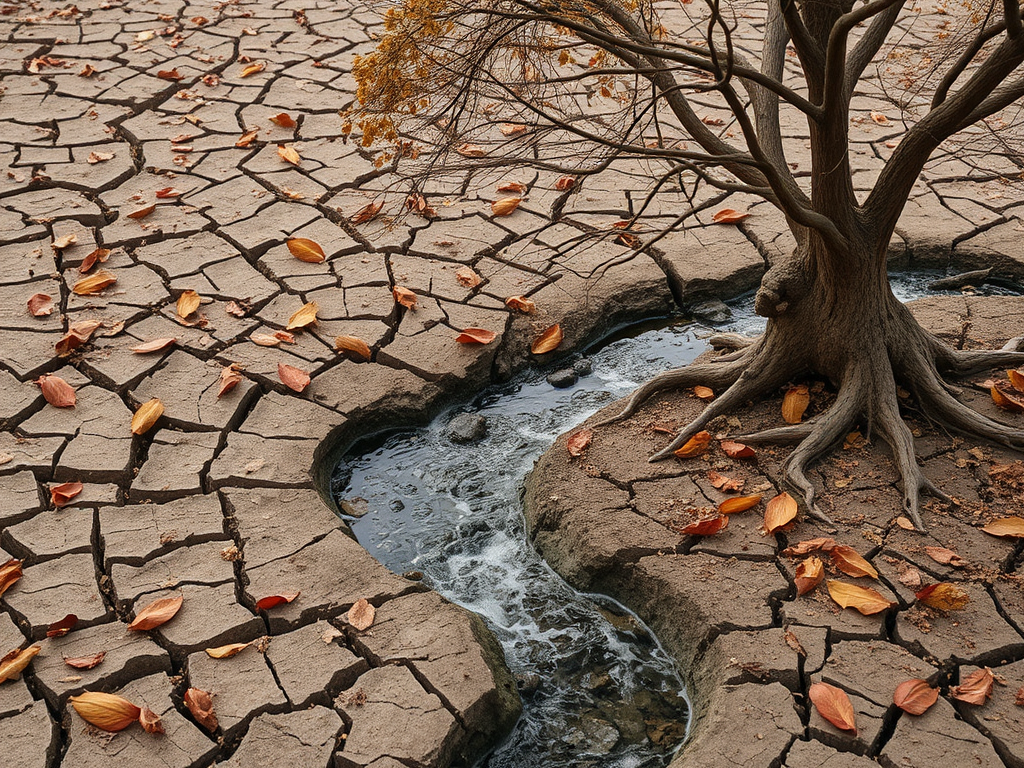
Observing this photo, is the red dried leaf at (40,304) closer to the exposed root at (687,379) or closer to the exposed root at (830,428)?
the exposed root at (687,379)

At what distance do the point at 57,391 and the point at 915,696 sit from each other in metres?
3.28

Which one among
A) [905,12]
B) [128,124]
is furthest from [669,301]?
[905,12]

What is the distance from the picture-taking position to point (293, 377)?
3939 millimetres

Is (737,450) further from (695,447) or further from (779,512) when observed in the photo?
(779,512)

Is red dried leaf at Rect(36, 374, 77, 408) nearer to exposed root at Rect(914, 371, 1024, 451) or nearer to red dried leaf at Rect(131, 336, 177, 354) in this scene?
red dried leaf at Rect(131, 336, 177, 354)

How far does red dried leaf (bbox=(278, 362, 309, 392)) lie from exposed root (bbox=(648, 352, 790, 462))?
4.89ft

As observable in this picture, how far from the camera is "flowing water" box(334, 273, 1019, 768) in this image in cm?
280

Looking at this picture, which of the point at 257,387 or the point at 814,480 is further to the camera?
the point at 257,387

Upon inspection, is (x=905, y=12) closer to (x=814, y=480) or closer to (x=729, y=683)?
(x=814, y=480)

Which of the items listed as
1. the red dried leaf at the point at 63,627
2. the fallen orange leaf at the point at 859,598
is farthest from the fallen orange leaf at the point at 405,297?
the fallen orange leaf at the point at 859,598

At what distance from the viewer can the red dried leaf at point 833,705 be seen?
254 cm

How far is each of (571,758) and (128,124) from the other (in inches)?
192

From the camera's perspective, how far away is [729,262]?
4.81 metres

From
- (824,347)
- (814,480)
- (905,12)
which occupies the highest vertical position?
(905,12)
